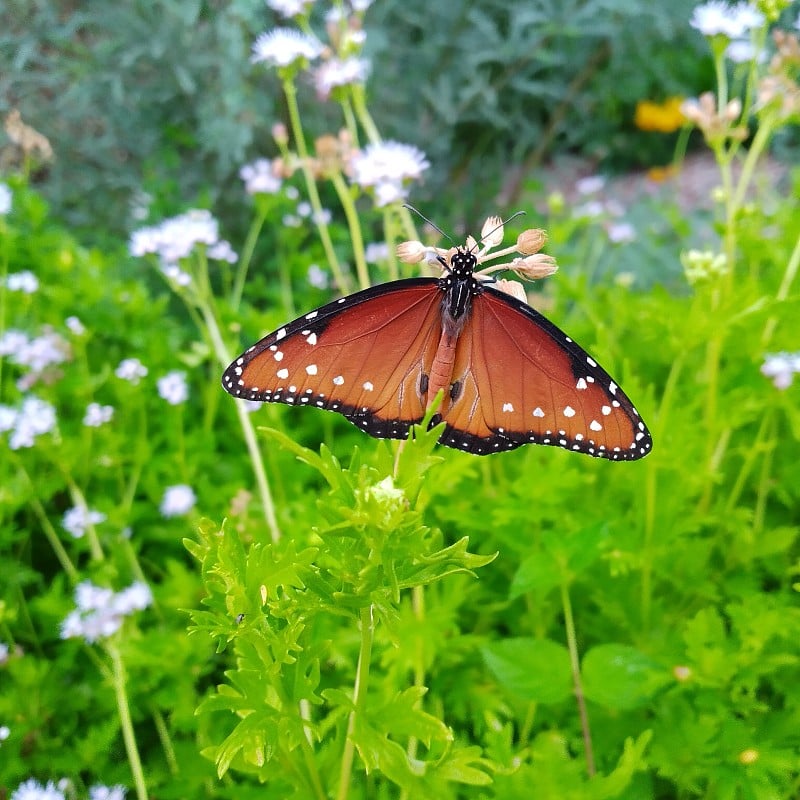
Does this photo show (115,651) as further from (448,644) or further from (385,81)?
(385,81)

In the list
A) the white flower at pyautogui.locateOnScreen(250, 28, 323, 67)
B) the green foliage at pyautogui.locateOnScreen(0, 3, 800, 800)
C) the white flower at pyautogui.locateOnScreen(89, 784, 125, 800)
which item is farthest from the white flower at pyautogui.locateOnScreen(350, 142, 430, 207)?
the white flower at pyautogui.locateOnScreen(89, 784, 125, 800)

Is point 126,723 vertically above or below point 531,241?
below

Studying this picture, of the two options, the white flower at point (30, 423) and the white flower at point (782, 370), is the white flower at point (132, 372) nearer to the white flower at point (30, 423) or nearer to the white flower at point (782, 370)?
the white flower at point (30, 423)

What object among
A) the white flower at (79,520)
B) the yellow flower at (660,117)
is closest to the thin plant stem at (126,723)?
the white flower at (79,520)

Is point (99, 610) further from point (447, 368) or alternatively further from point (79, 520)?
point (447, 368)

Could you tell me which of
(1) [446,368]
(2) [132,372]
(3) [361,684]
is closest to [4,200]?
(2) [132,372]

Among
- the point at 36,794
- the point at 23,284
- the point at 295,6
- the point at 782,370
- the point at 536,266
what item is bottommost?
the point at 36,794
